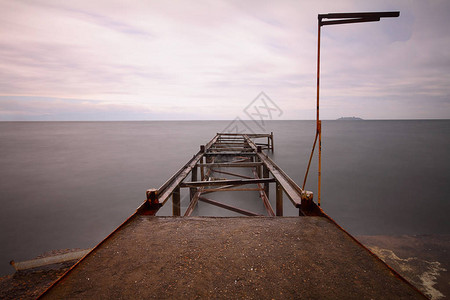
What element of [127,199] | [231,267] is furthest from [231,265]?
[127,199]

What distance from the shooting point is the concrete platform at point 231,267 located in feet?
5.17

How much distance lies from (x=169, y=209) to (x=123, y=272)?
24.3 feet

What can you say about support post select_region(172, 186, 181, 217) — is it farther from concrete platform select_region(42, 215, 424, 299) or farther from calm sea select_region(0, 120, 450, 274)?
calm sea select_region(0, 120, 450, 274)

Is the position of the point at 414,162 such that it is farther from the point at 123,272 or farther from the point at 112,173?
the point at 112,173

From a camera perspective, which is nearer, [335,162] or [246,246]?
[246,246]

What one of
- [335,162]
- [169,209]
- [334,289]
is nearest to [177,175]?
[334,289]

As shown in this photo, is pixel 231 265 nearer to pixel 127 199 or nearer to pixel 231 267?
pixel 231 267

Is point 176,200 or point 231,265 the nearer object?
point 231,265

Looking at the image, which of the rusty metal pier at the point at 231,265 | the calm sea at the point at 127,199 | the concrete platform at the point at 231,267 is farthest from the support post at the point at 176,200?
the calm sea at the point at 127,199

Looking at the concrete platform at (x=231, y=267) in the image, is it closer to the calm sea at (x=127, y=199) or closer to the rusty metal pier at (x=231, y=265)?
the rusty metal pier at (x=231, y=265)

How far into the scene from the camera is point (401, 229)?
7.70 m

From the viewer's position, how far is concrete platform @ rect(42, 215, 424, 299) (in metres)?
1.58

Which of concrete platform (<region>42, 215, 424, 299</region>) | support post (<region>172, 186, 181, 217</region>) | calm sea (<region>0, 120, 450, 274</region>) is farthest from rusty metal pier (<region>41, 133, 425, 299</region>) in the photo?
calm sea (<region>0, 120, 450, 274</region>)

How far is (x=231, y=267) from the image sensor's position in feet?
6.01
